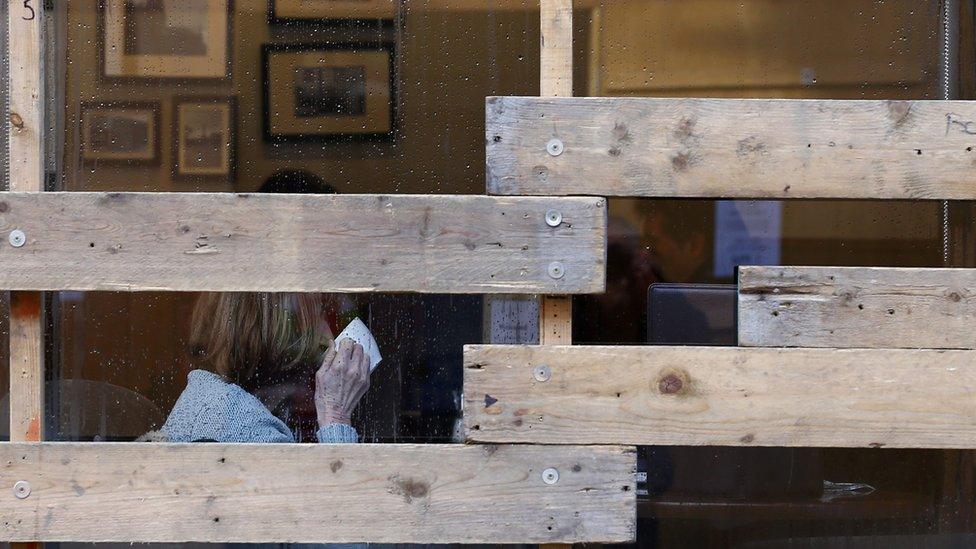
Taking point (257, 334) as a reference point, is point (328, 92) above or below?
above

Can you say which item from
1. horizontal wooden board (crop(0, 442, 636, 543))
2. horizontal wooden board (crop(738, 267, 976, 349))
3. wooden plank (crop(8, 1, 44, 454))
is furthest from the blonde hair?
horizontal wooden board (crop(738, 267, 976, 349))

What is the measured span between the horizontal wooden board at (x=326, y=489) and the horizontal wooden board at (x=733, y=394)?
8 centimetres

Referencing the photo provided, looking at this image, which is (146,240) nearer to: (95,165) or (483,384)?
(95,165)

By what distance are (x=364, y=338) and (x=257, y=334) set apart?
0.88 feet

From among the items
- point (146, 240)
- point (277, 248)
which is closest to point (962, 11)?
point (277, 248)

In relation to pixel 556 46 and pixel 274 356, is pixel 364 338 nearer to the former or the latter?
pixel 274 356

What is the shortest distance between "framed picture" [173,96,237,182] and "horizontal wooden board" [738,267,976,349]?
129 cm

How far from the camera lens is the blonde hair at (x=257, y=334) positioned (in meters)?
2.56

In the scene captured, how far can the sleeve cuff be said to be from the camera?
8.13 ft

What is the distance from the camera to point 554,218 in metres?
2.32

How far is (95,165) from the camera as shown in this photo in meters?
2.55

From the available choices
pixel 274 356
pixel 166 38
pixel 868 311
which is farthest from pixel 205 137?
pixel 868 311

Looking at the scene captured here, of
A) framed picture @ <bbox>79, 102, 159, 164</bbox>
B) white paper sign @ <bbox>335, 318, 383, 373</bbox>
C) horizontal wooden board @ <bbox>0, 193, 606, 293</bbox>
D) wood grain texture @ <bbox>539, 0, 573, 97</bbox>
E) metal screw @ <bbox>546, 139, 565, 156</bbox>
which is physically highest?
wood grain texture @ <bbox>539, 0, 573, 97</bbox>

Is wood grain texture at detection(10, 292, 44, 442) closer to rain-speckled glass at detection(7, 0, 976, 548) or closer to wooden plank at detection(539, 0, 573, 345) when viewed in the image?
rain-speckled glass at detection(7, 0, 976, 548)
